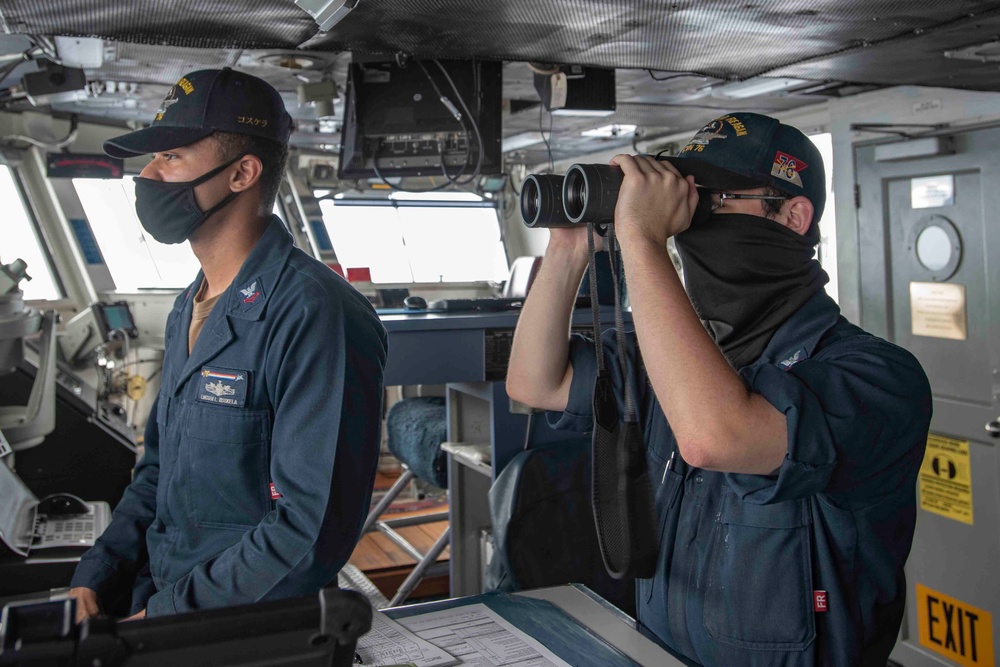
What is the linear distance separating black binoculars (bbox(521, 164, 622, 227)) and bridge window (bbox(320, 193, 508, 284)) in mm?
7651

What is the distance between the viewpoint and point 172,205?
1675 millimetres

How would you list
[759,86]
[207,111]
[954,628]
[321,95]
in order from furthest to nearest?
[759,86], [321,95], [954,628], [207,111]

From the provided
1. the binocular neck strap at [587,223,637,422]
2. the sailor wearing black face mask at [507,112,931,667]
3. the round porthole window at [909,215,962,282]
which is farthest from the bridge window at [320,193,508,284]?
the sailor wearing black face mask at [507,112,931,667]

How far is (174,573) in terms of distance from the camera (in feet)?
5.12

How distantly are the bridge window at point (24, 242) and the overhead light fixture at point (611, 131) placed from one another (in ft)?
15.1

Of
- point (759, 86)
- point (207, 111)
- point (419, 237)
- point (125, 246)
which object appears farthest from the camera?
point (419, 237)

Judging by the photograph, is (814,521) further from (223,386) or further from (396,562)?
(396,562)

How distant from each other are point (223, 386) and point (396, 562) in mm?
3388

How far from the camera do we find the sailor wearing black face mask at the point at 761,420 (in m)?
1.28

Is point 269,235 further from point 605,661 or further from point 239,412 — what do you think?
point 605,661

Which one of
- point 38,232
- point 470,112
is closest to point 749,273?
point 470,112

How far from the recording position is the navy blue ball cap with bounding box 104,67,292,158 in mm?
1631

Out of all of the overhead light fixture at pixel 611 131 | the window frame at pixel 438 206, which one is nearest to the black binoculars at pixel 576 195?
the overhead light fixture at pixel 611 131

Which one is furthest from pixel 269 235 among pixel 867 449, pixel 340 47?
pixel 867 449
